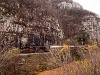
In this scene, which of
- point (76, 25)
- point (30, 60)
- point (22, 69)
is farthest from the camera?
point (76, 25)

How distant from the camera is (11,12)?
28.2 m

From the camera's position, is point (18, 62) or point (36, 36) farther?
point (36, 36)

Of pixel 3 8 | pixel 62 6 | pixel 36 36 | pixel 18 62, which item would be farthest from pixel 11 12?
pixel 62 6

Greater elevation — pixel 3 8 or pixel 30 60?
pixel 3 8

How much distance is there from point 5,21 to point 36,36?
6.26 meters

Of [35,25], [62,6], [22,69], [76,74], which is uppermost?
[62,6]

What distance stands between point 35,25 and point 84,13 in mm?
22451

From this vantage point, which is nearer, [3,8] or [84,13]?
[3,8]

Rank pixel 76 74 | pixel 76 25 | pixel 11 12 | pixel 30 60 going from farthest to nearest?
pixel 76 25, pixel 11 12, pixel 30 60, pixel 76 74

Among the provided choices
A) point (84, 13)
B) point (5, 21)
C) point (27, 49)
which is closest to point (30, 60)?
point (27, 49)

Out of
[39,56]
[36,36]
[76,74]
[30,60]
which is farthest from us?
[36,36]

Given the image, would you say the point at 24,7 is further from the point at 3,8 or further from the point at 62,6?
the point at 62,6

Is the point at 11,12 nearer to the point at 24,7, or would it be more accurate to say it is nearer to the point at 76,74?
the point at 24,7

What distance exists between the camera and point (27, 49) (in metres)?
26.4
